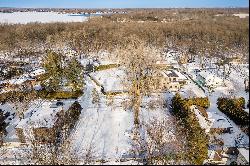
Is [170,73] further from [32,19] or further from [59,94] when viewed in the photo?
[32,19]

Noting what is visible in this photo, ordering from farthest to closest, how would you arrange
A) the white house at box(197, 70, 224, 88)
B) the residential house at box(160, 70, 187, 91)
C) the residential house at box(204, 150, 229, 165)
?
the white house at box(197, 70, 224, 88) → the residential house at box(160, 70, 187, 91) → the residential house at box(204, 150, 229, 165)

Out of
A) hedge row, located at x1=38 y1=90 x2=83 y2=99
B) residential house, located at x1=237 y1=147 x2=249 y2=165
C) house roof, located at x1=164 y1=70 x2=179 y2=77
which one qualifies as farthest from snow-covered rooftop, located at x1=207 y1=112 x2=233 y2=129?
hedge row, located at x1=38 y1=90 x2=83 y2=99

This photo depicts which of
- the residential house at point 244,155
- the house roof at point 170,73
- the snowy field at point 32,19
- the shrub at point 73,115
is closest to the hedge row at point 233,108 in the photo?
the house roof at point 170,73

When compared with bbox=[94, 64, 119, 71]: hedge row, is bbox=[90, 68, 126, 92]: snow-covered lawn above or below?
below

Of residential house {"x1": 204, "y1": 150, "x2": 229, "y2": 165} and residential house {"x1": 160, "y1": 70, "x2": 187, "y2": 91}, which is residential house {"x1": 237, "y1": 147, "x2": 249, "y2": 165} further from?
residential house {"x1": 160, "y1": 70, "x2": 187, "y2": 91}

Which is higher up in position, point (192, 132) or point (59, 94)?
point (59, 94)

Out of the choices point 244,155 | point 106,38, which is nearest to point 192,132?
point 244,155

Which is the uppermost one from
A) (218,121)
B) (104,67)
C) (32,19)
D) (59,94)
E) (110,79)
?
(32,19)

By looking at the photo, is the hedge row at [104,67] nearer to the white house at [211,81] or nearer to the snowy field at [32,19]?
the white house at [211,81]
